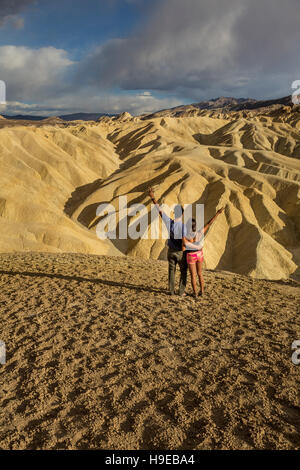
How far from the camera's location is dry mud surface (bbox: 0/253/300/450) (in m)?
3.30

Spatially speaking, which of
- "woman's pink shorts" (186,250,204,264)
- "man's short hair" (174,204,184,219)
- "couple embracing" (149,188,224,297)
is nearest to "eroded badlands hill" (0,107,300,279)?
"couple embracing" (149,188,224,297)

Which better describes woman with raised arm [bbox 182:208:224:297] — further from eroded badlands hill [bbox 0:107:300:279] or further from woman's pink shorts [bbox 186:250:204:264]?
eroded badlands hill [bbox 0:107:300:279]

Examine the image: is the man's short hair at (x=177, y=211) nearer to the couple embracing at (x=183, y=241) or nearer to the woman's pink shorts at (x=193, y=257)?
the couple embracing at (x=183, y=241)

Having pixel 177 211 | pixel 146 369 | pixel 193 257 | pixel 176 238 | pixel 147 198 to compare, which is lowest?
pixel 146 369

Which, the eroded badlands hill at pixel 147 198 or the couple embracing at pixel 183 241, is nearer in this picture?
the couple embracing at pixel 183 241

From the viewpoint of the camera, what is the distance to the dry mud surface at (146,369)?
10.8ft

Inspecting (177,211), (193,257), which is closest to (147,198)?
(193,257)

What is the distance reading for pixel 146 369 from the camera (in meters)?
4.41

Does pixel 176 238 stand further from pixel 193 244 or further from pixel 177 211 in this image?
pixel 177 211

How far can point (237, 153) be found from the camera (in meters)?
58.2

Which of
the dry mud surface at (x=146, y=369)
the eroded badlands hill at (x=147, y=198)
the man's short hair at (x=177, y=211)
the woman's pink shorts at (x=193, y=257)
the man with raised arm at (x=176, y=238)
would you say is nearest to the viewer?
the dry mud surface at (x=146, y=369)

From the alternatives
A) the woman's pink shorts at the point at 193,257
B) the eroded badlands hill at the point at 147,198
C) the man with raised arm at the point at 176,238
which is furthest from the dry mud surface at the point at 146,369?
the eroded badlands hill at the point at 147,198
